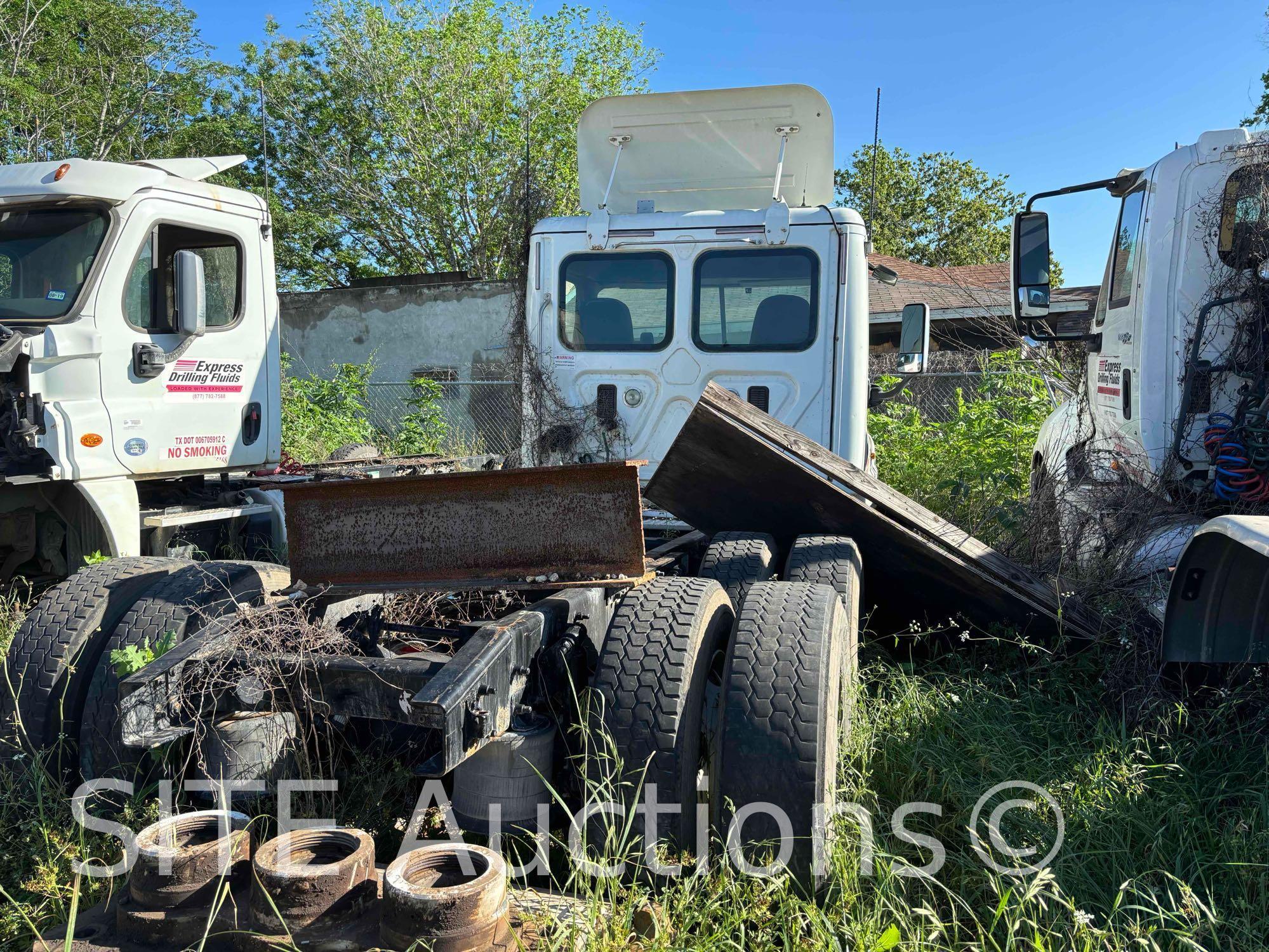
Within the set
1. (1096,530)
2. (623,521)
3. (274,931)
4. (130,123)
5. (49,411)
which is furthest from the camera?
(130,123)

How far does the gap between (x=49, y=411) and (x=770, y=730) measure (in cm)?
451

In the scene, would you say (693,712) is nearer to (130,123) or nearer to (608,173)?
(608,173)

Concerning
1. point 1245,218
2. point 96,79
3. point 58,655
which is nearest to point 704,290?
point 1245,218

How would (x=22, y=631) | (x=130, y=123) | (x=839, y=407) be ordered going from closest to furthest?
(x=22, y=631) < (x=839, y=407) < (x=130, y=123)

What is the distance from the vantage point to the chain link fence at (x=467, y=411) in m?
14.6

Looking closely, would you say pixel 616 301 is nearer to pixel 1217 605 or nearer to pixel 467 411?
pixel 1217 605

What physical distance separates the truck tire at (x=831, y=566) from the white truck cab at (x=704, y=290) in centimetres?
186

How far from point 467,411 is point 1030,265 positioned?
11.5 metres

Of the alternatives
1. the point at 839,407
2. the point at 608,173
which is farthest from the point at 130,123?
the point at 839,407

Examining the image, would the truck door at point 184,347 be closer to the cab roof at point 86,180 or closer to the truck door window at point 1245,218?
the cab roof at point 86,180

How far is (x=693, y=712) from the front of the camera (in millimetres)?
2711

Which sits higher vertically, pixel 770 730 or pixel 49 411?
pixel 49 411

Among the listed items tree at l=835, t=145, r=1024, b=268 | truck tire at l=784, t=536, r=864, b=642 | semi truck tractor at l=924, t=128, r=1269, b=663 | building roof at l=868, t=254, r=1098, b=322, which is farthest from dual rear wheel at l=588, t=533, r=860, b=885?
tree at l=835, t=145, r=1024, b=268

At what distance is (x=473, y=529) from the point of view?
313cm
